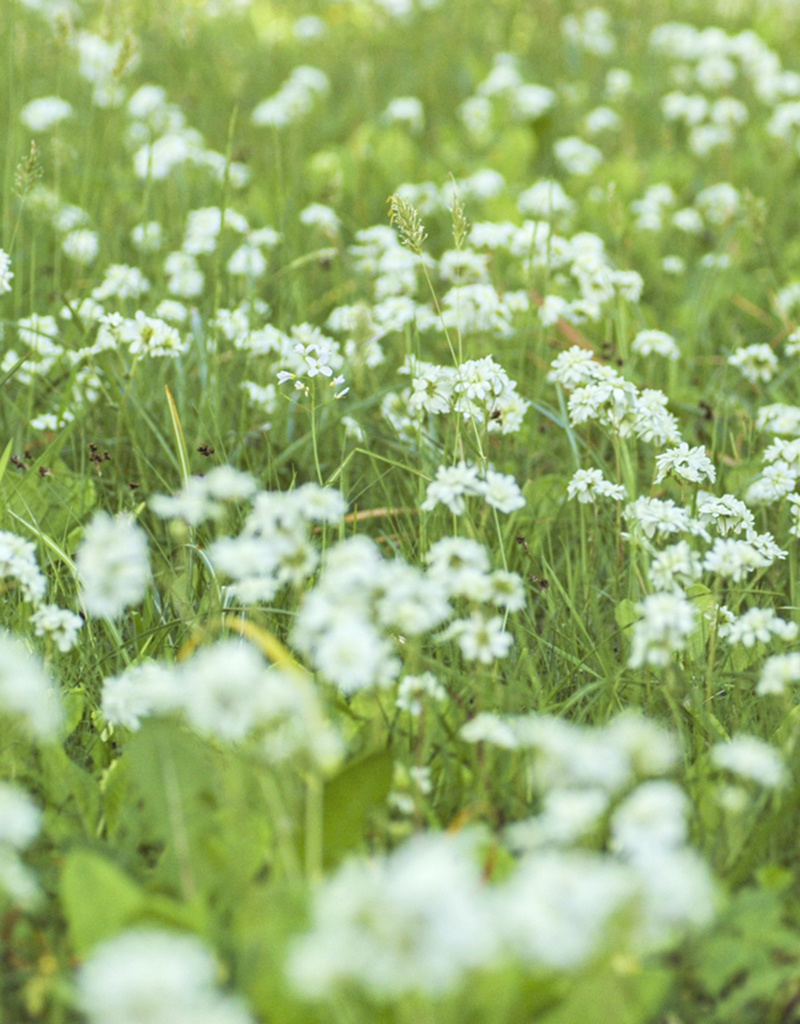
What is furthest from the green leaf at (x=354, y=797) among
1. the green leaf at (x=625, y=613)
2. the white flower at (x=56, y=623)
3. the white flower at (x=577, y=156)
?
the white flower at (x=577, y=156)

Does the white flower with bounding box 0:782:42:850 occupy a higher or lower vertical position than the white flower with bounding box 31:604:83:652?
lower

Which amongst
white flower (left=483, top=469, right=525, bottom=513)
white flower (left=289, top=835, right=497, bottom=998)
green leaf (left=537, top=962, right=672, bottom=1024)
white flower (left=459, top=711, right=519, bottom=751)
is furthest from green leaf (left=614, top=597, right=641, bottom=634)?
white flower (left=289, top=835, right=497, bottom=998)

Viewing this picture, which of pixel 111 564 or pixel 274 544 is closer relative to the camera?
pixel 111 564

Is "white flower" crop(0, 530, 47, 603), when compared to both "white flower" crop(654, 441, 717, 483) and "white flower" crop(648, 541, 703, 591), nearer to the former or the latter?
"white flower" crop(648, 541, 703, 591)

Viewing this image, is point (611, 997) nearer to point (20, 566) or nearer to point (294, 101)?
point (20, 566)

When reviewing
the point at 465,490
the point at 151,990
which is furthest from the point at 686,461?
the point at 151,990

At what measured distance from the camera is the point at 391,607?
4.33ft

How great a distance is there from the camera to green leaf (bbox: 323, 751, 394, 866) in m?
1.48

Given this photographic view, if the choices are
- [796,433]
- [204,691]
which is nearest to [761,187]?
[796,433]

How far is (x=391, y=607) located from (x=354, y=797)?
0.32 metres

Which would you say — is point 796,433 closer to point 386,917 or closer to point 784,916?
point 784,916

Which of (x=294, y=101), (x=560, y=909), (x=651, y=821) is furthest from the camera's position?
(x=294, y=101)

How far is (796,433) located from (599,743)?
1.89 metres

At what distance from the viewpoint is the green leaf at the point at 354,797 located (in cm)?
148
